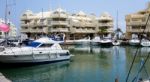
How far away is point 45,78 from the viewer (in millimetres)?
27406

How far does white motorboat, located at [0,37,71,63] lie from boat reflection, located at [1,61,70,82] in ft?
3.37

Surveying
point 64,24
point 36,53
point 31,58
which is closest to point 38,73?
point 31,58

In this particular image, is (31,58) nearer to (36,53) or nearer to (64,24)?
(36,53)

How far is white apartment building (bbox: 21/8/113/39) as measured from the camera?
325 feet

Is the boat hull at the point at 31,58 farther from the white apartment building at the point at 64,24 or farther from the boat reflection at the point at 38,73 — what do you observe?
the white apartment building at the point at 64,24

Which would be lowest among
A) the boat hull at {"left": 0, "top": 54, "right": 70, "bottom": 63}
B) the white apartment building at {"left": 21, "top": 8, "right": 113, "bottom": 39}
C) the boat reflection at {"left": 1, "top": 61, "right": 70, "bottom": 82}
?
the boat reflection at {"left": 1, "top": 61, "right": 70, "bottom": 82}

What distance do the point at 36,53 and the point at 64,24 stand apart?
64363 millimetres

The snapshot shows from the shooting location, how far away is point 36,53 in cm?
3509

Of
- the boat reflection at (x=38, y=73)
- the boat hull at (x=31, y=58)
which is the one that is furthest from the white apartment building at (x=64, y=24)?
the boat reflection at (x=38, y=73)

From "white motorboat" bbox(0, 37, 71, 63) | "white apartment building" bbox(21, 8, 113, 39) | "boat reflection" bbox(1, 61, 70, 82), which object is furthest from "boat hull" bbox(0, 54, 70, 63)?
"white apartment building" bbox(21, 8, 113, 39)

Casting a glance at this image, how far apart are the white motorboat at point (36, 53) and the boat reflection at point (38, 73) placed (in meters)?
1.03

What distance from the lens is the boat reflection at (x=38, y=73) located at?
26.8 metres

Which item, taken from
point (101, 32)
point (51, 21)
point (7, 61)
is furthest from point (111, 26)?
point (7, 61)

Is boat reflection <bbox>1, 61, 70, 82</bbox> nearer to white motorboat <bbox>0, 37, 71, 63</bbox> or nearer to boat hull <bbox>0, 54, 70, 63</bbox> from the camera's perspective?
boat hull <bbox>0, 54, 70, 63</bbox>
